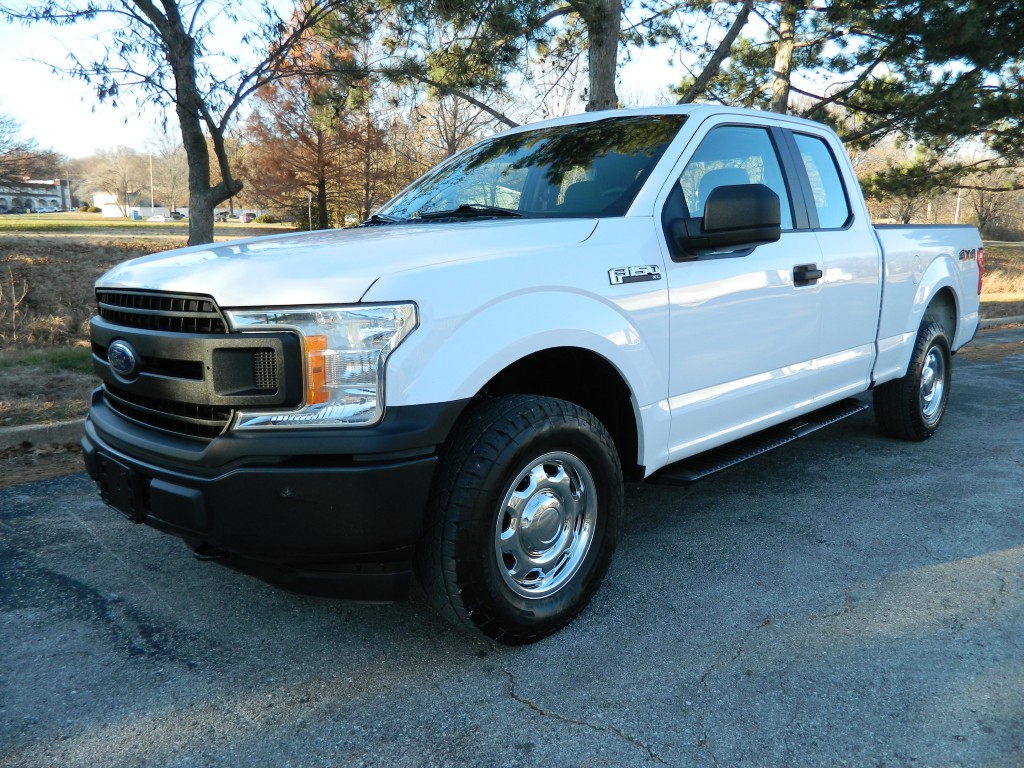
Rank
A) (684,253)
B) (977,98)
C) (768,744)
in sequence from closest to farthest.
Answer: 1. (768,744)
2. (684,253)
3. (977,98)

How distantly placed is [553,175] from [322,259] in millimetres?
1553

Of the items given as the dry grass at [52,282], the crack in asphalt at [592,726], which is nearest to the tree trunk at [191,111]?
the dry grass at [52,282]

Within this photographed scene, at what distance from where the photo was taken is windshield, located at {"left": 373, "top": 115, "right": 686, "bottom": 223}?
137 inches

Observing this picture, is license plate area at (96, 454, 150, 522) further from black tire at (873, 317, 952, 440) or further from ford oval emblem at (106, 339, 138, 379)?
black tire at (873, 317, 952, 440)

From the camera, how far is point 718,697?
2555mm

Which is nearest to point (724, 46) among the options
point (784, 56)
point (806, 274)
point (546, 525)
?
point (784, 56)

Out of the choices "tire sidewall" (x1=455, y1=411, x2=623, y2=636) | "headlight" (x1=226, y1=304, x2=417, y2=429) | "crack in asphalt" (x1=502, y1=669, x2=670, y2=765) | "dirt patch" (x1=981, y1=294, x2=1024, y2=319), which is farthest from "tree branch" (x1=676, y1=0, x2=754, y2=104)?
"crack in asphalt" (x1=502, y1=669, x2=670, y2=765)

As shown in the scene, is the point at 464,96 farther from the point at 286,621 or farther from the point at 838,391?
the point at 286,621

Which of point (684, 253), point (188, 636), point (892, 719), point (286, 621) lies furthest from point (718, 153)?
point (188, 636)

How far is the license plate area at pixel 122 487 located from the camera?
2648mm

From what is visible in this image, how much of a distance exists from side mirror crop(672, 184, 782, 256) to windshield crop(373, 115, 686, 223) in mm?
290

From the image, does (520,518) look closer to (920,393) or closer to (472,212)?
(472,212)

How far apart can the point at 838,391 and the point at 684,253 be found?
1.79m

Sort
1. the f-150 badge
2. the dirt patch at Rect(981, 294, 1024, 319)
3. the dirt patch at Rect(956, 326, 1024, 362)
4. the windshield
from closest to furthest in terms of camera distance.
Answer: the f-150 badge < the windshield < the dirt patch at Rect(956, 326, 1024, 362) < the dirt patch at Rect(981, 294, 1024, 319)
